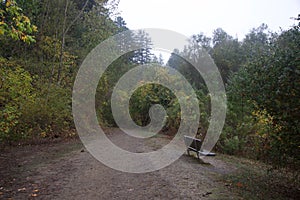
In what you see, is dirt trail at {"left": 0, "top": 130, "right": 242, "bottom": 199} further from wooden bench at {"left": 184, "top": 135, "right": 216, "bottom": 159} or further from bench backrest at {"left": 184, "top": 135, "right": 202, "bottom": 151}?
bench backrest at {"left": 184, "top": 135, "right": 202, "bottom": 151}

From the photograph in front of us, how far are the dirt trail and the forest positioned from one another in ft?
5.19

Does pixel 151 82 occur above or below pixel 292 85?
above

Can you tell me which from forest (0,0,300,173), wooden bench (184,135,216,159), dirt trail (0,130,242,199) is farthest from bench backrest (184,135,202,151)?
forest (0,0,300,173)

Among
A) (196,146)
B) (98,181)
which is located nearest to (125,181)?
(98,181)

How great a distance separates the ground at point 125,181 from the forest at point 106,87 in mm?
856

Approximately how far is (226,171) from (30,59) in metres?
14.6

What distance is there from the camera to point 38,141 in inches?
475

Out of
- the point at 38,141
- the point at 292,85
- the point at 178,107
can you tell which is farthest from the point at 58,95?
the point at 292,85

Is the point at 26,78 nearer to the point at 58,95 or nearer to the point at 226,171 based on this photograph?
the point at 58,95

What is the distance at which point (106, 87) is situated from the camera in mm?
19312

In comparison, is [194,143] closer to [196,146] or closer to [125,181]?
[196,146]

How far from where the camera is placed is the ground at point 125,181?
503cm

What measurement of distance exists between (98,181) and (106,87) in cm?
1377

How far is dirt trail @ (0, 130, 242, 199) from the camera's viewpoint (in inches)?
197
